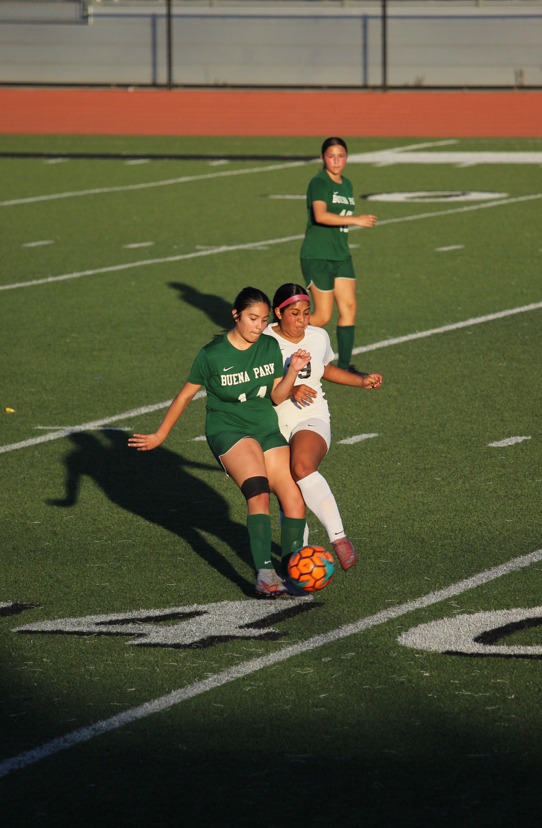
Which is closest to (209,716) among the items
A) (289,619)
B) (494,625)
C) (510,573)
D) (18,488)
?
(289,619)

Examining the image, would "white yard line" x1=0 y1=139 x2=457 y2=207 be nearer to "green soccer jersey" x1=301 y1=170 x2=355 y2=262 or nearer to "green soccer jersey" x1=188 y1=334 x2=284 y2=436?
"green soccer jersey" x1=301 y1=170 x2=355 y2=262

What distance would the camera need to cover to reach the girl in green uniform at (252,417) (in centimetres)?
656

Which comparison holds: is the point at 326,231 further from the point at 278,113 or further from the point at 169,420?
the point at 278,113

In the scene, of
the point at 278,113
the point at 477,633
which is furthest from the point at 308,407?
the point at 278,113

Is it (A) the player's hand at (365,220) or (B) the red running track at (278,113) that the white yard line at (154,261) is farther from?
(B) the red running track at (278,113)

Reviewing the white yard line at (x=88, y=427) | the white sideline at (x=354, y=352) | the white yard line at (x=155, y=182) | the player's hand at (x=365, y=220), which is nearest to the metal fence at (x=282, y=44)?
the white yard line at (x=155, y=182)

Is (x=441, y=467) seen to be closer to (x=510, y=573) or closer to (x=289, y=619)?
→ (x=510, y=573)

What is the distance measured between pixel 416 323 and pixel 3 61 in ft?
111

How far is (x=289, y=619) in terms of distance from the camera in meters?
6.33

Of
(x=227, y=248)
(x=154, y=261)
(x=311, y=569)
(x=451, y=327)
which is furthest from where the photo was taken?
(x=227, y=248)

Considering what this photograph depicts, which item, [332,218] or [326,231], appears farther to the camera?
[326,231]

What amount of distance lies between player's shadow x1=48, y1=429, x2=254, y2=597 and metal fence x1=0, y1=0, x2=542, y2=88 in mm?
33281

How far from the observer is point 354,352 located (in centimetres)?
1250

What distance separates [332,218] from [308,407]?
188 inches
